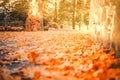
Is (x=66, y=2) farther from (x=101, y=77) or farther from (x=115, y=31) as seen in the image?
(x=101, y=77)

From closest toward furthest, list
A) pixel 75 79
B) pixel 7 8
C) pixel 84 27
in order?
pixel 75 79, pixel 7 8, pixel 84 27

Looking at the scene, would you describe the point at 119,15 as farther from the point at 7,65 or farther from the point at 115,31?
the point at 7,65

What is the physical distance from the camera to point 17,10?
43.9 feet

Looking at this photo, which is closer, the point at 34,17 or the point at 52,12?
the point at 34,17

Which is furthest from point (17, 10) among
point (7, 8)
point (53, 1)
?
point (53, 1)

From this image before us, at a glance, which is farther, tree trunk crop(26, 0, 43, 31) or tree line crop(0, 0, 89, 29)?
tree trunk crop(26, 0, 43, 31)

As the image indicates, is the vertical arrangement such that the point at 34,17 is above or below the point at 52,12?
below

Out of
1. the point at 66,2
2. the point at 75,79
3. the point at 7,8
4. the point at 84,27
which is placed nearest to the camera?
the point at 75,79

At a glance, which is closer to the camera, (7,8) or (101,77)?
(101,77)

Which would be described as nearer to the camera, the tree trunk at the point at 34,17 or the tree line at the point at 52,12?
the tree line at the point at 52,12

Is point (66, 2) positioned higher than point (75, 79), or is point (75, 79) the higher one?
point (66, 2)

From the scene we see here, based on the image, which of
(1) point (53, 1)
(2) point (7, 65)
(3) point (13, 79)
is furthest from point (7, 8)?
(3) point (13, 79)

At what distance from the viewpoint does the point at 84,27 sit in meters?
17.0

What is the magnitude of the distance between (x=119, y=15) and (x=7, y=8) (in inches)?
415
